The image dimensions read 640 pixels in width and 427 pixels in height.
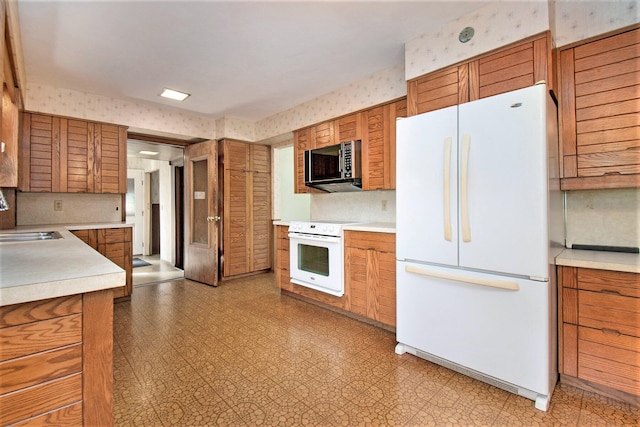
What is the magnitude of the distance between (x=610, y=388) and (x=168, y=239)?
6.49 metres

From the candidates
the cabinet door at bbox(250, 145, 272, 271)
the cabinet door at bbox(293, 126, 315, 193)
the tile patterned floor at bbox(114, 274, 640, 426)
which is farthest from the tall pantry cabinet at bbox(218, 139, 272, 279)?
the tile patterned floor at bbox(114, 274, 640, 426)

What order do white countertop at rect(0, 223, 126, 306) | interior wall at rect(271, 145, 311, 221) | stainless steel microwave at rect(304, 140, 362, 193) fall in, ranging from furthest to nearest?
interior wall at rect(271, 145, 311, 221) < stainless steel microwave at rect(304, 140, 362, 193) < white countertop at rect(0, 223, 126, 306)

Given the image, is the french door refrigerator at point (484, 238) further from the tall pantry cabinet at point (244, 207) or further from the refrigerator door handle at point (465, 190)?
the tall pantry cabinet at point (244, 207)

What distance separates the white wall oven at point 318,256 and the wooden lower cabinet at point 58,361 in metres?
2.17

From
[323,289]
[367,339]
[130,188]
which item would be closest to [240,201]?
[323,289]

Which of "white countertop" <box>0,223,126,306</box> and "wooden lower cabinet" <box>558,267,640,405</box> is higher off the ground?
"white countertop" <box>0,223,126,306</box>

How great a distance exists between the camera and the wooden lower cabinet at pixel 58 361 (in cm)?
94

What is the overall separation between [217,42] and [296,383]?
8.70ft

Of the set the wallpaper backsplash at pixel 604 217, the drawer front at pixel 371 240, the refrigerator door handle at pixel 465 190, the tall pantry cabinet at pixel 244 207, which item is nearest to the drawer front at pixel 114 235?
the tall pantry cabinet at pixel 244 207

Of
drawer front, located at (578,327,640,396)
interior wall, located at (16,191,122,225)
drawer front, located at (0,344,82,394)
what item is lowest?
drawer front, located at (578,327,640,396)

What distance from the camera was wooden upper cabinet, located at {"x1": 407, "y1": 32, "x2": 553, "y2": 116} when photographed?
1949mm

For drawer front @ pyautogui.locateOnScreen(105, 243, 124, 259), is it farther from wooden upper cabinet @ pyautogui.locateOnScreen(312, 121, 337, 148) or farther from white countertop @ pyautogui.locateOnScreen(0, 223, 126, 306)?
wooden upper cabinet @ pyautogui.locateOnScreen(312, 121, 337, 148)

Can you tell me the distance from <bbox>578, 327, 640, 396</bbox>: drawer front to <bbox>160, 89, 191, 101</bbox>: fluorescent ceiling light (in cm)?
419

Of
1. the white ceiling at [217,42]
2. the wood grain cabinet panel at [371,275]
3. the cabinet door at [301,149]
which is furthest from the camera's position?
the cabinet door at [301,149]
